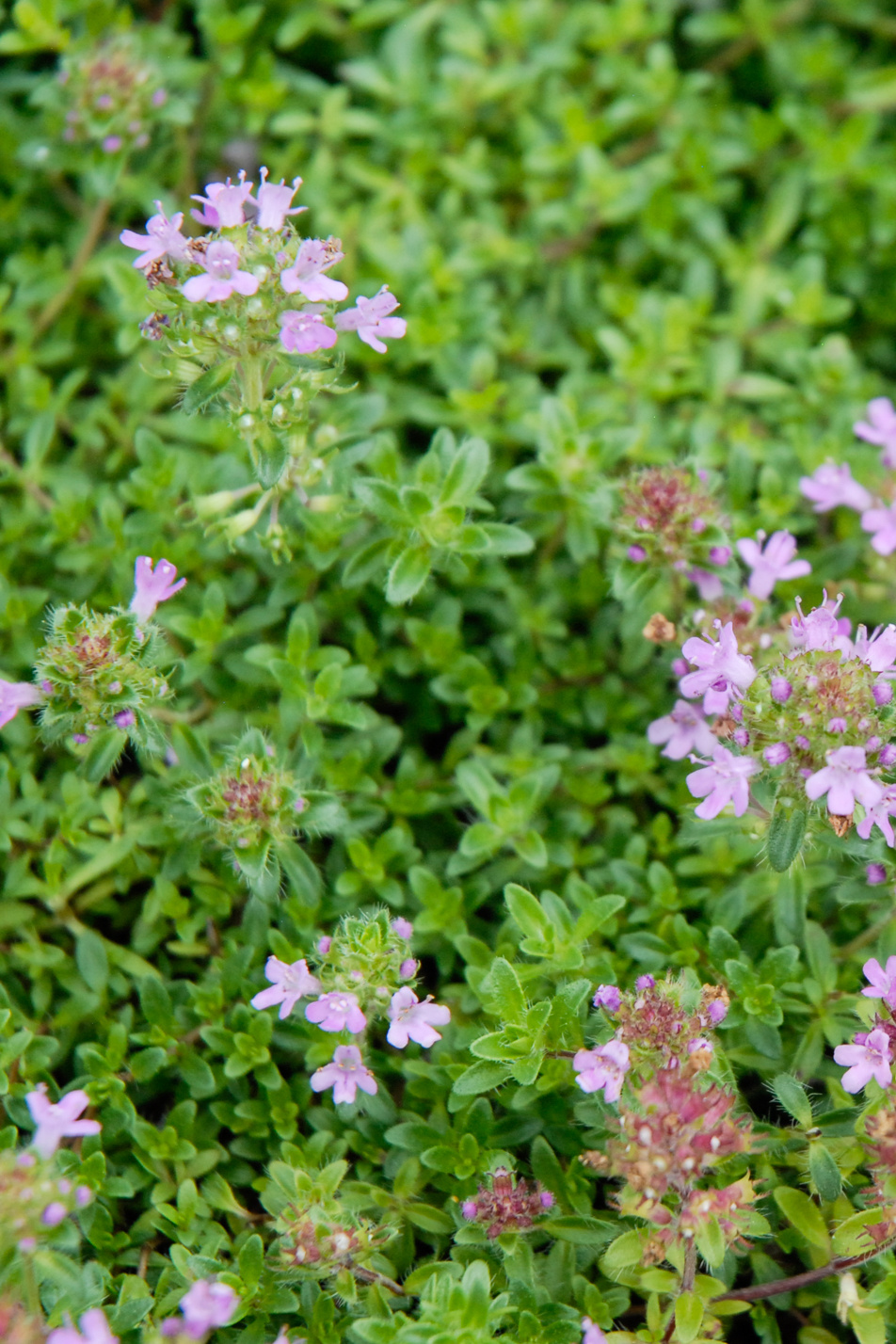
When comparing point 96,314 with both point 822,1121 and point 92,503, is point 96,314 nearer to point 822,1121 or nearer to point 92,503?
point 92,503

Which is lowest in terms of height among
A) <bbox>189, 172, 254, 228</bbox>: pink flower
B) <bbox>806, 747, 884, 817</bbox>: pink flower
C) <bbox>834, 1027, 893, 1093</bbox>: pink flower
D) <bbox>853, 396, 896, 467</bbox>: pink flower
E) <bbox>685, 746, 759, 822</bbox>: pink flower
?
<bbox>834, 1027, 893, 1093</bbox>: pink flower

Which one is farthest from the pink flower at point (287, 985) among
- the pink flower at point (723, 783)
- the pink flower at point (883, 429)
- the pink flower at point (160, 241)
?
the pink flower at point (883, 429)

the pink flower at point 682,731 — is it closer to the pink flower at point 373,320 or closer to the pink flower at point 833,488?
the pink flower at point 833,488

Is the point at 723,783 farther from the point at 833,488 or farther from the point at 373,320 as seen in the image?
the point at 373,320

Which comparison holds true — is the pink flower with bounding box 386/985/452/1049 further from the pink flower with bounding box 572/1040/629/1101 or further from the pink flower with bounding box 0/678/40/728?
the pink flower with bounding box 0/678/40/728

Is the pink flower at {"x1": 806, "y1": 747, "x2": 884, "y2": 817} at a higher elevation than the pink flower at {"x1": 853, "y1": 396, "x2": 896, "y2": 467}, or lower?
lower

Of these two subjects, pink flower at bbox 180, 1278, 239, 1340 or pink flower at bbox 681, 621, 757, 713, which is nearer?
pink flower at bbox 180, 1278, 239, 1340

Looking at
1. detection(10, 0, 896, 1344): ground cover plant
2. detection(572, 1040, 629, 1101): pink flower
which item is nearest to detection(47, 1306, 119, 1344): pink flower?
detection(10, 0, 896, 1344): ground cover plant

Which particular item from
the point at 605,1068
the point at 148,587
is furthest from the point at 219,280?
the point at 605,1068
